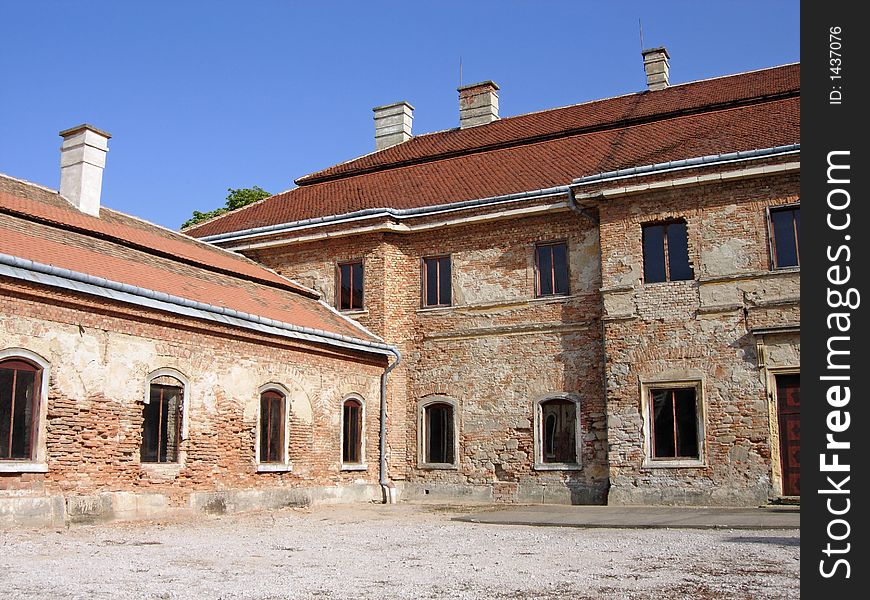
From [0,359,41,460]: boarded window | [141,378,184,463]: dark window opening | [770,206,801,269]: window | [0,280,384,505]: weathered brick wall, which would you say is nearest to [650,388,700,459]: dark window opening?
[770,206,801,269]: window

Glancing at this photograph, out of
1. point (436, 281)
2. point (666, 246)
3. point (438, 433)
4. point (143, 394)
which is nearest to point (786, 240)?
point (666, 246)

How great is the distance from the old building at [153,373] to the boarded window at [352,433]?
31 millimetres

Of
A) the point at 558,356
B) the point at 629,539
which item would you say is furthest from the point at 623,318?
the point at 629,539

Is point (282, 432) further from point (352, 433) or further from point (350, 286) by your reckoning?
point (350, 286)

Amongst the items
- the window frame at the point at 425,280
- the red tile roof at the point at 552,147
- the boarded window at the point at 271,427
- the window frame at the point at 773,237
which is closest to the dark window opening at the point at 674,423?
the window frame at the point at 773,237

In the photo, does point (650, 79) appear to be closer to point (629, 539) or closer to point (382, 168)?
point (382, 168)

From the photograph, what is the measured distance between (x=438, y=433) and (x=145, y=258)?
7216mm

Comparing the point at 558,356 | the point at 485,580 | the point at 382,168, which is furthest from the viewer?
the point at 382,168

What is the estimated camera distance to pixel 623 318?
58.0 feet

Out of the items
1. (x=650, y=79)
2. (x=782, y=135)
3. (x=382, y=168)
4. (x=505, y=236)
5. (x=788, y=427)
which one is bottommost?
(x=788, y=427)

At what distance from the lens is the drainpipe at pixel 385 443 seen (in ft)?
63.4

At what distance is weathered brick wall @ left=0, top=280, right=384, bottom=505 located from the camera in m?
13.1

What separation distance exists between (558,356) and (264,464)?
6283mm

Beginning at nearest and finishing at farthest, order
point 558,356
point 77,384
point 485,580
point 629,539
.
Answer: point 485,580, point 629,539, point 77,384, point 558,356
